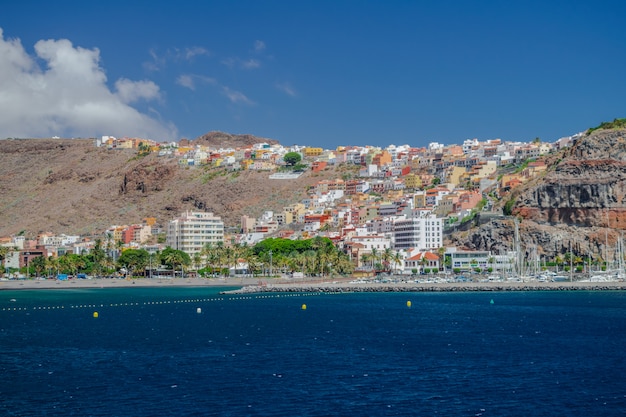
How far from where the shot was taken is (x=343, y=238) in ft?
470

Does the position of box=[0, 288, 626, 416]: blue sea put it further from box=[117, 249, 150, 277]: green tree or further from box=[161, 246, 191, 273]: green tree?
Answer: box=[117, 249, 150, 277]: green tree

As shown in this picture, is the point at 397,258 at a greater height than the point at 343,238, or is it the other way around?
the point at 343,238

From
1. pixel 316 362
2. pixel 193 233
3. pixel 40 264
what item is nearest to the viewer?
pixel 316 362

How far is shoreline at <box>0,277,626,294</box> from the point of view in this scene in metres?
97.3

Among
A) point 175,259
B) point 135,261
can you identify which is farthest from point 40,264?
point 175,259

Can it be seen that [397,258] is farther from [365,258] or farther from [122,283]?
[122,283]

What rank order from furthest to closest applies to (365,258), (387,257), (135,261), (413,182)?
(413,182)
(365,258)
(135,261)
(387,257)

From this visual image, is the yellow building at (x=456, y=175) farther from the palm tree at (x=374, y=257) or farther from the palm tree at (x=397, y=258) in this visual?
the palm tree at (x=374, y=257)

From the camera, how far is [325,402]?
29.2 metres

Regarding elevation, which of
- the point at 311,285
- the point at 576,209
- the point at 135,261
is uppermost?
the point at 576,209

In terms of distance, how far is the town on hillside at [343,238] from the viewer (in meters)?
126

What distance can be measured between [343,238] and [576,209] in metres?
39.2

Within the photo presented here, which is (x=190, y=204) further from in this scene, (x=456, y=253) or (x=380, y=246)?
(x=456, y=253)

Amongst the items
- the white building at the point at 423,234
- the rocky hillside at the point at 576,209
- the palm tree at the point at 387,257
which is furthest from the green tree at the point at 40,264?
the rocky hillside at the point at 576,209
